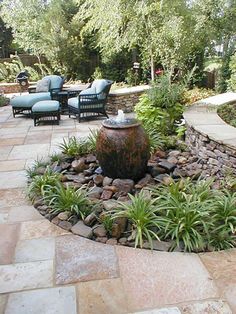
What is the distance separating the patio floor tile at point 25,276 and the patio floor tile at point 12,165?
2091mm

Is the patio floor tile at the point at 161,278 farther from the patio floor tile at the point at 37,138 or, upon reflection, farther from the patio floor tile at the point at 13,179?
the patio floor tile at the point at 37,138

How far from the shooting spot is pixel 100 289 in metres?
1.99

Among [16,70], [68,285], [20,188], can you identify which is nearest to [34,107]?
[20,188]

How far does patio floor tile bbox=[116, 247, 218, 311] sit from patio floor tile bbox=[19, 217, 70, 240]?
0.60m

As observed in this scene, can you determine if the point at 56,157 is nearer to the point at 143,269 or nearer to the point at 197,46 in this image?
the point at 143,269

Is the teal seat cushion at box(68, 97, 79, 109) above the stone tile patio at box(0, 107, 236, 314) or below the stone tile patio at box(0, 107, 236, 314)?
above

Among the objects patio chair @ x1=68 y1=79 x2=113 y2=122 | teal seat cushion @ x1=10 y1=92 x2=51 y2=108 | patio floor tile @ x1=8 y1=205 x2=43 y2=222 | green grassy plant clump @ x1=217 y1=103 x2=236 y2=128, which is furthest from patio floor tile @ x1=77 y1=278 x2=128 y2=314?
teal seat cushion @ x1=10 y1=92 x2=51 y2=108

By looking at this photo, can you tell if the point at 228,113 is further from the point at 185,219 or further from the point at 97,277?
the point at 97,277

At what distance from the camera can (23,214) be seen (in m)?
2.95

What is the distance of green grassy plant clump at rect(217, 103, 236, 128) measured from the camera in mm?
4876

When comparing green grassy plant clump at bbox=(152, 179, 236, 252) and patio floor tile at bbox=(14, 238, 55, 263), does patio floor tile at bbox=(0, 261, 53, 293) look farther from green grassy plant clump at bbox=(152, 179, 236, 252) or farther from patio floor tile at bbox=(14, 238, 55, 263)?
green grassy plant clump at bbox=(152, 179, 236, 252)

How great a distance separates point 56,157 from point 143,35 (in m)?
5.42

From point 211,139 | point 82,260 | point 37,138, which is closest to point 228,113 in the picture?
point 211,139

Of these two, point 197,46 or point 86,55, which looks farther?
point 86,55
